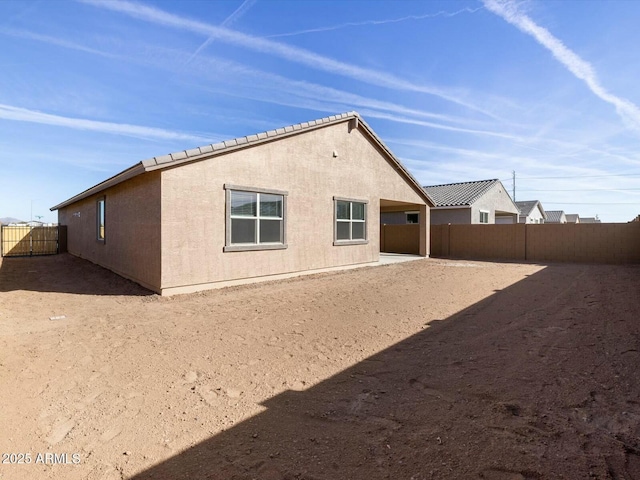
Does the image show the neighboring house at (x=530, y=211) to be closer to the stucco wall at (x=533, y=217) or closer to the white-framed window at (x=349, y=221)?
the stucco wall at (x=533, y=217)

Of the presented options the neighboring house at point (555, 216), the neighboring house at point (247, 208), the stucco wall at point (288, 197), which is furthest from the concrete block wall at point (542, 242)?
the neighboring house at point (555, 216)

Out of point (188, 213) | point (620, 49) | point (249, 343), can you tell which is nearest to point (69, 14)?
point (188, 213)

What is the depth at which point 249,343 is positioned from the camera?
5.04m

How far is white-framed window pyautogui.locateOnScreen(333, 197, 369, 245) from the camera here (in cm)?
1256

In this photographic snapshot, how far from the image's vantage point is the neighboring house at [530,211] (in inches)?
1346

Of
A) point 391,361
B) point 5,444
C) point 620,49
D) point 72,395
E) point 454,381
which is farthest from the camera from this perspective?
point 620,49

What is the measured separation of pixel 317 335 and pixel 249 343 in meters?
1.11

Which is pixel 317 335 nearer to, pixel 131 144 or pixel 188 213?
pixel 188 213

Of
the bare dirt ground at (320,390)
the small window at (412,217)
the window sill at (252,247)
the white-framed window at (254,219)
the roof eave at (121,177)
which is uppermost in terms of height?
the roof eave at (121,177)

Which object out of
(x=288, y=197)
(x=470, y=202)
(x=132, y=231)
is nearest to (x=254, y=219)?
(x=288, y=197)

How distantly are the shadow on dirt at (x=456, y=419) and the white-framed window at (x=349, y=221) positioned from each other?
7724 millimetres

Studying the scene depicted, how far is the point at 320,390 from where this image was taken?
356 centimetres

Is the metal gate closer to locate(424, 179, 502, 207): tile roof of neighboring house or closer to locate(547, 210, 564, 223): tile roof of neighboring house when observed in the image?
locate(424, 179, 502, 207): tile roof of neighboring house

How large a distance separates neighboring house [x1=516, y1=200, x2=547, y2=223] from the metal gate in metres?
39.0
